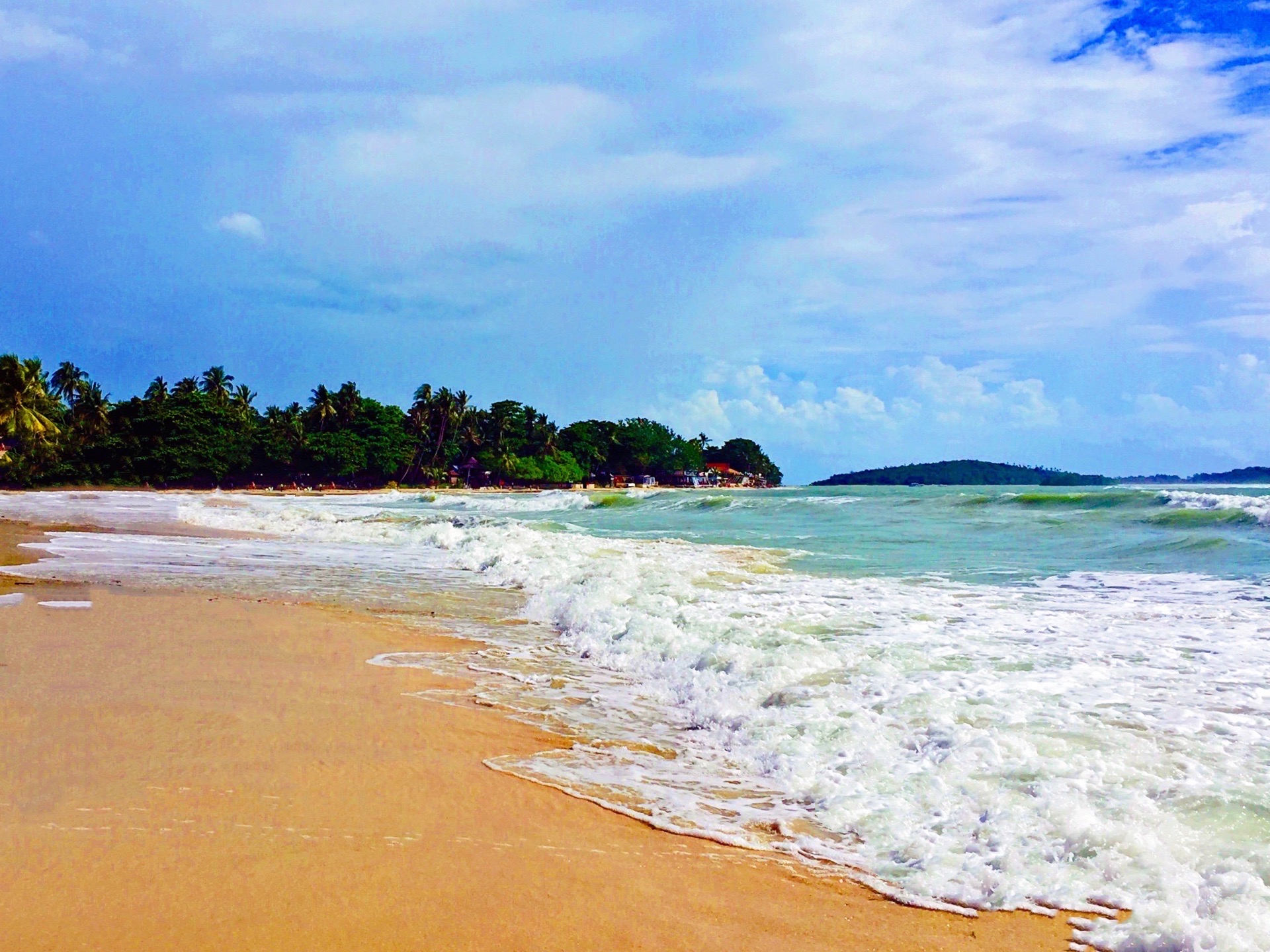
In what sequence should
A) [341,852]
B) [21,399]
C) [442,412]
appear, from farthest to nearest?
1. [442,412]
2. [21,399]
3. [341,852]

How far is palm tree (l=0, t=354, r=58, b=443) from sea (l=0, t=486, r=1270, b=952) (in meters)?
38.2

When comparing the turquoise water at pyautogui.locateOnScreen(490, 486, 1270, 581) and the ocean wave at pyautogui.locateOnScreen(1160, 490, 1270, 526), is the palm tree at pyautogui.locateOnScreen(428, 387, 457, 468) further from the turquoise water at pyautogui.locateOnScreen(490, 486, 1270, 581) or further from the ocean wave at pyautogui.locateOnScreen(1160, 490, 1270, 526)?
the ocean wave at pyautogui.locateOnScreen(1160, 490, 1270, 526)

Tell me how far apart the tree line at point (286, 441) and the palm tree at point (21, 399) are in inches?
3.0

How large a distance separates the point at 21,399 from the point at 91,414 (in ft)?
65.2

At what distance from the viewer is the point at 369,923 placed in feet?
8.29

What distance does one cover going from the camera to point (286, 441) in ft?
226

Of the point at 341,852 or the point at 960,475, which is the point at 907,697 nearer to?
the point at 341,852

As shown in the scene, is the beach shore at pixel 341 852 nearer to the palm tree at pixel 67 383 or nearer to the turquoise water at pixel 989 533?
the turquoise water at pixel 989 533

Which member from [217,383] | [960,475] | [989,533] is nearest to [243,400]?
[217,383]

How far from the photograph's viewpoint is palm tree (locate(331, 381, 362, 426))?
7400 cm

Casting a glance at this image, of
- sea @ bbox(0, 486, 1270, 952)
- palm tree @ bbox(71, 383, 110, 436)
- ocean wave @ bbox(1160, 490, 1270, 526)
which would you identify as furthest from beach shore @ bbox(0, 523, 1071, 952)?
palm tree @ bbox(71, 383, 110, 436)

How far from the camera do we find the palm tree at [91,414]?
6306cm

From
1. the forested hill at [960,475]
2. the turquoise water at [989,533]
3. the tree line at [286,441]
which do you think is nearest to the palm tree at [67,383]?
the tree line at [286,441]

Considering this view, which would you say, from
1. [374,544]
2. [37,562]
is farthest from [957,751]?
[374,544]
